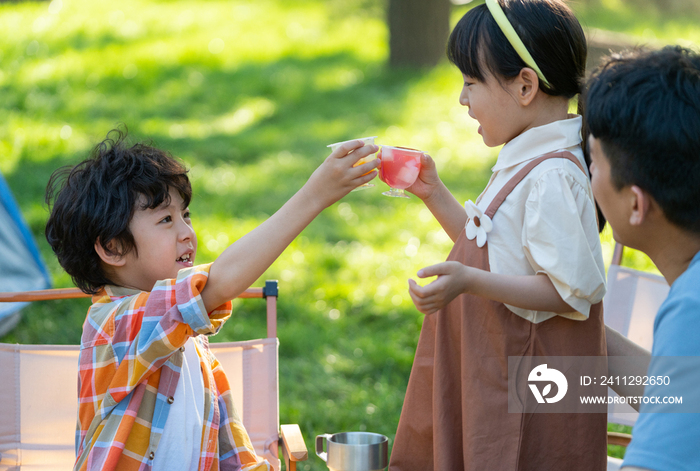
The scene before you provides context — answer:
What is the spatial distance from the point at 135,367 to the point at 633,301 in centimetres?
215

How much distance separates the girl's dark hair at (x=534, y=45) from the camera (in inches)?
70.8

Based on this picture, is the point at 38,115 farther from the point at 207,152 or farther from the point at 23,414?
the point at 23,414

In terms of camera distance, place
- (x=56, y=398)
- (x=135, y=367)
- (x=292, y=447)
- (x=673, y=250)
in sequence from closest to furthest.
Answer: (x=673, y=250)
(x=135, y=367)
(x=292, y=447)
(x=56, y=398)

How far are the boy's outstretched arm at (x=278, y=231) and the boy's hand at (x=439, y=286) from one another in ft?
1.00

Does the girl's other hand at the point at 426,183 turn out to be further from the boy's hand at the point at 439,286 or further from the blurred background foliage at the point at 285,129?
the blurred background foliage at the point at 285,129

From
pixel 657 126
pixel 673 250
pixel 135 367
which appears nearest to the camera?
pixel 657 126

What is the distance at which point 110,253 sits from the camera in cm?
190

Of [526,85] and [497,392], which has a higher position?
[526,85]

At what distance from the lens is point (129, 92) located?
789 centimetres

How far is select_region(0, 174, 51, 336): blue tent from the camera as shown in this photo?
4223 mm

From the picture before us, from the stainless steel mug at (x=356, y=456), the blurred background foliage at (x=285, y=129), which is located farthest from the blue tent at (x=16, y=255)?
the stainless steel mug at (x=356, y=456)

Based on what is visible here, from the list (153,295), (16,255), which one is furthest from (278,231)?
(16,255)

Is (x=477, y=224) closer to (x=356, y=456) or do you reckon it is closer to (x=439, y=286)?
(x=439, y=286)

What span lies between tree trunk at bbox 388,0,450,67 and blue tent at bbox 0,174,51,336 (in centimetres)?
560
